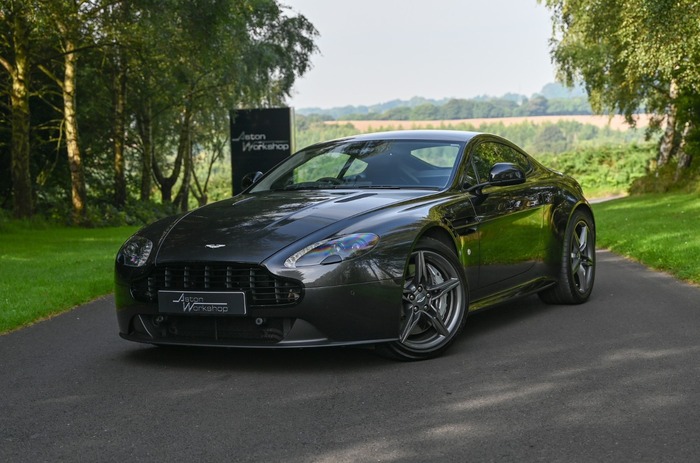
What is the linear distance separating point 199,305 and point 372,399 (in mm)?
1305

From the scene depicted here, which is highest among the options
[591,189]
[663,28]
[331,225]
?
[663,28]

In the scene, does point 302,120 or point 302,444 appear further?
point 302,120

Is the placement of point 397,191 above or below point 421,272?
above

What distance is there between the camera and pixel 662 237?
634 inches

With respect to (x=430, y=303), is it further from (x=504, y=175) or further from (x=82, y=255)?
(x=82, y=255)

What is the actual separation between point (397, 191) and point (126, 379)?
89.0 inches

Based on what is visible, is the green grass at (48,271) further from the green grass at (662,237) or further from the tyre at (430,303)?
the green grass at (662,237)

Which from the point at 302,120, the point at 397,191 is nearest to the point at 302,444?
the point at 397,191

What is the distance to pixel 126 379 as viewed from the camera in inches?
241

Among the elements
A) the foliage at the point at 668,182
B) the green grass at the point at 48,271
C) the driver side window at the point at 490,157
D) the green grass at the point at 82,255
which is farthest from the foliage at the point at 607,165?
the driver side window at the point at 490,157

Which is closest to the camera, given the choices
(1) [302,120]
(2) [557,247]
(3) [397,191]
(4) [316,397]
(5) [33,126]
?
(4) [316,397]

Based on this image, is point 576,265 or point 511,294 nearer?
point 511,294

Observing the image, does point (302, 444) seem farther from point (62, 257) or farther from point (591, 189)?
point (591, 189)

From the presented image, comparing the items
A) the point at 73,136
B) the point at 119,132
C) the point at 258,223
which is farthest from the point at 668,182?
the point at 258,223
